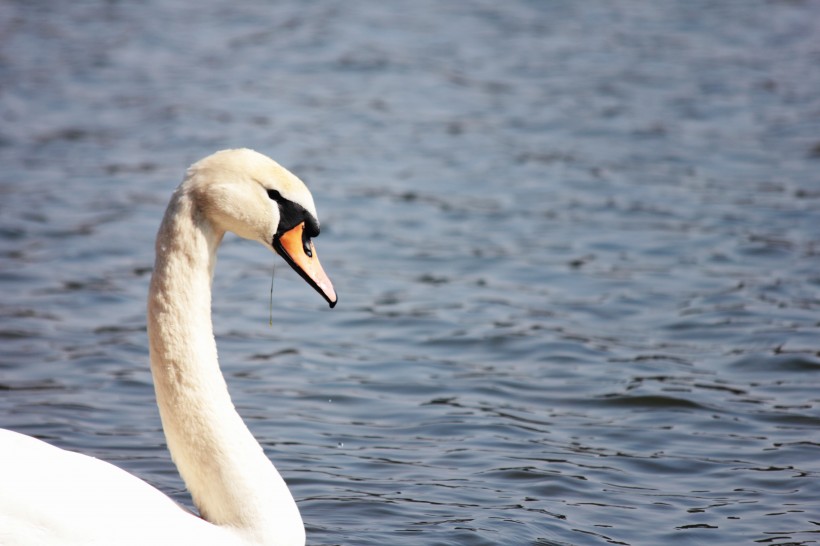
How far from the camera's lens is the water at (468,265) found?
241 inches

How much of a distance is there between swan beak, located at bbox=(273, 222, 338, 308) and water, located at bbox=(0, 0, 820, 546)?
1.30 m

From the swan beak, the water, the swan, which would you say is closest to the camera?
the swan

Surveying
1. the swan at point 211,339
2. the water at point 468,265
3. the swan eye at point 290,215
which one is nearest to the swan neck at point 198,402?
the swan at point 211,339

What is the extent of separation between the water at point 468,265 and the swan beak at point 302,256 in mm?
1298

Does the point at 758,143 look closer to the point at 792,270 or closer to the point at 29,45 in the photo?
the point at 792,270

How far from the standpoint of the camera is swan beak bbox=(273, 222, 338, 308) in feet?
14.8

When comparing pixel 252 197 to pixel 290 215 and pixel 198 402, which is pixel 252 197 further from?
pixel 198 402

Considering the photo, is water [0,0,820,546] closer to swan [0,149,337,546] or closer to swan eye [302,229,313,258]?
swan [0,149,337,546]

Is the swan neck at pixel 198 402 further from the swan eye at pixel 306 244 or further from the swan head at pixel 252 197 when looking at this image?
the swan eye at pixel 306 244

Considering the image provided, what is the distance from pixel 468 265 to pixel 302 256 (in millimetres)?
5179

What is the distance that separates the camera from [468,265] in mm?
9680

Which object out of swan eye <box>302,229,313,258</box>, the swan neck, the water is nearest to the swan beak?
swan eye <box>302,229,313,258</box>

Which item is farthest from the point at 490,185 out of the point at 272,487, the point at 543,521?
the point at 272,487

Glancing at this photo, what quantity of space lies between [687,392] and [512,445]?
1.24 m
